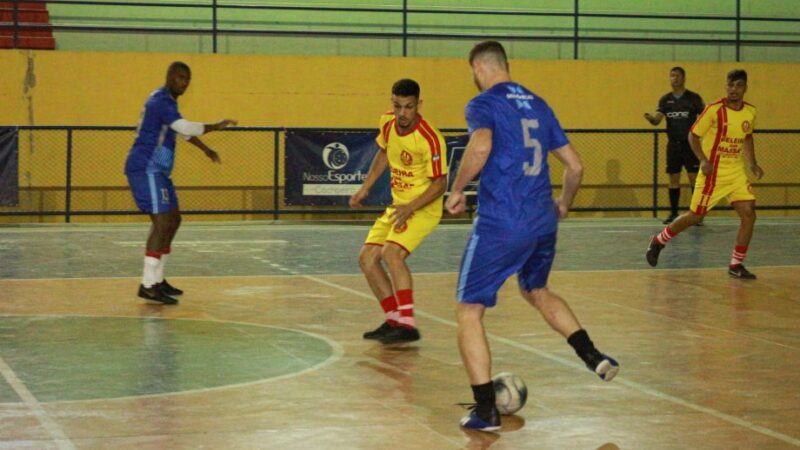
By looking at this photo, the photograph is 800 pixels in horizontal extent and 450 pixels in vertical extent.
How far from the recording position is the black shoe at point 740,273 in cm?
1479

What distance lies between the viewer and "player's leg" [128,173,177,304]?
12.4m

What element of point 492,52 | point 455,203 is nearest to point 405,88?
point 492,52

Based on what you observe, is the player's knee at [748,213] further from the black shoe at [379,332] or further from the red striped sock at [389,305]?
the black shoe at [379,332]

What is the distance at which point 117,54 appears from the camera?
23406 millimetres

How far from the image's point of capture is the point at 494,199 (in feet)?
24.4

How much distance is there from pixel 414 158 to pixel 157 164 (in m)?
3.11

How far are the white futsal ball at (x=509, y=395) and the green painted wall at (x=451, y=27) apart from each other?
696 inches

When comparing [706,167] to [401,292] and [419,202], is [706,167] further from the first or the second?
[419,202]

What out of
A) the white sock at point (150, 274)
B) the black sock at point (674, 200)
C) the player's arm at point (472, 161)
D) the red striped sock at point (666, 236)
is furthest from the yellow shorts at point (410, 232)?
the black sock at point (674, 200)

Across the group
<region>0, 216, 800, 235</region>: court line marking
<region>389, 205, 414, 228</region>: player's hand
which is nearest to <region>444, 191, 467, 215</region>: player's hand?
<region>389, 205, 414, 228</region>: player's hand

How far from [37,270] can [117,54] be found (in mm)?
8874

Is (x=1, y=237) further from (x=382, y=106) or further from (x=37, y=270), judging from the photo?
(x=382, y=106)

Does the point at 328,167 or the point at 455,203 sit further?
the point at 328,167

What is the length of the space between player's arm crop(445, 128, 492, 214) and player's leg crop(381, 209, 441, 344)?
3.03 meters
